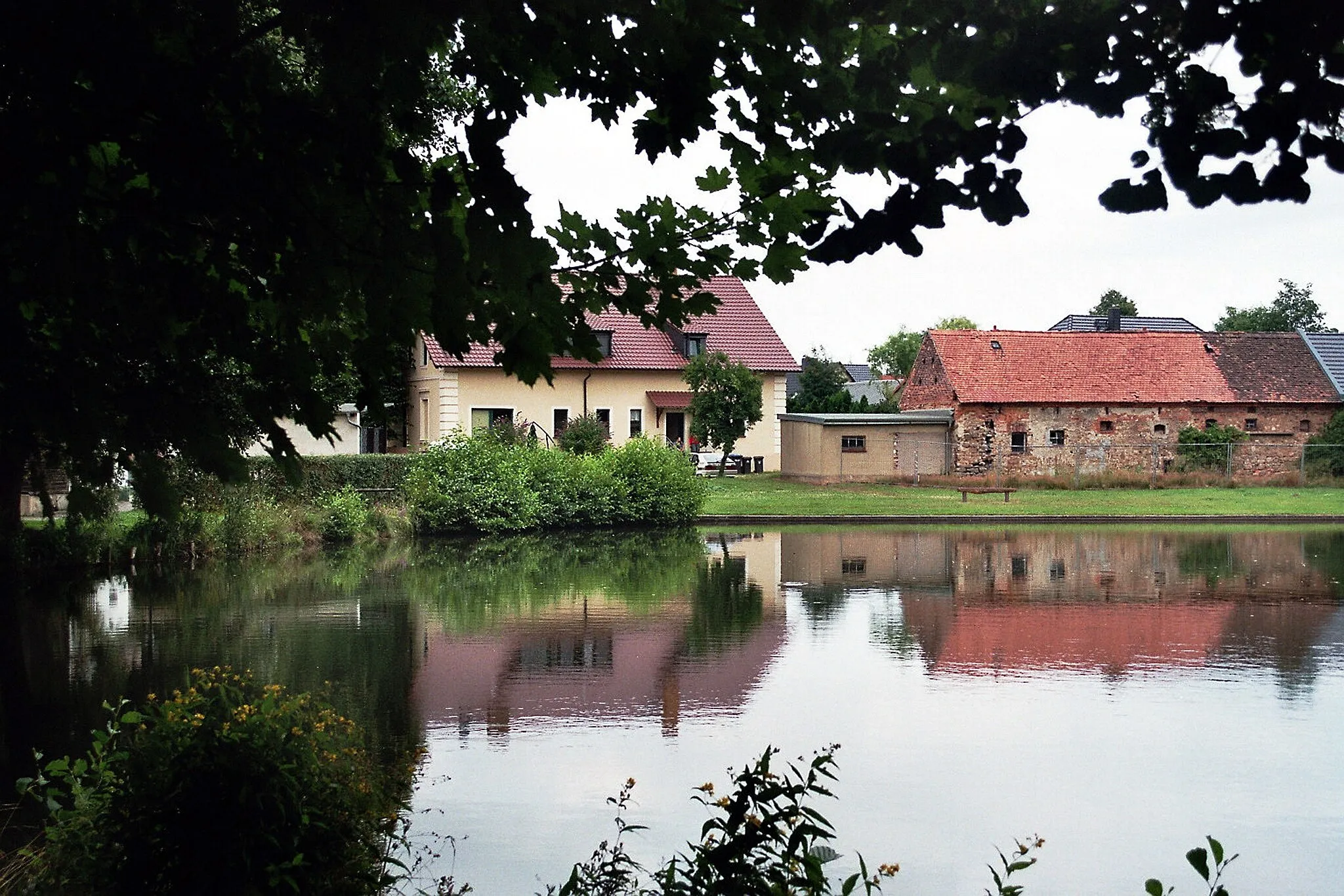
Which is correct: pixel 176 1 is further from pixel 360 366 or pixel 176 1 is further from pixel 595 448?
pixel 595 448

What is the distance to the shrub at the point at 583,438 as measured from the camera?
124ft

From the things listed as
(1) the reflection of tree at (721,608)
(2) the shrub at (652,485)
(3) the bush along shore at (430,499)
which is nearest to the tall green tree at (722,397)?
(3) the bush along shore at (430,499)

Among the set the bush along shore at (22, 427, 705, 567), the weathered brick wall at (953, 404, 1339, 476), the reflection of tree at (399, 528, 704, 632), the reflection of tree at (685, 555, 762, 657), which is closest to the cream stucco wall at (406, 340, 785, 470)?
the weathered brick wall at (953, 404, 1339, 476)

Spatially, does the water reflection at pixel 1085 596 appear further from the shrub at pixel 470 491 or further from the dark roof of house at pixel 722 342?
the dark roof of house at pixel 722 342

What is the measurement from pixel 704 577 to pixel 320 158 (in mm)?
17315

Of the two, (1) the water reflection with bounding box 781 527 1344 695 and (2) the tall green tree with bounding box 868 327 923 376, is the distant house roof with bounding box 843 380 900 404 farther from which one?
(1) the water reflection with bounding box 781 527 1344 695

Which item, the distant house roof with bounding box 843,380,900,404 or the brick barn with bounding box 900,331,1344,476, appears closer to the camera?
the brick barn with bounding box 900,331,1344,476

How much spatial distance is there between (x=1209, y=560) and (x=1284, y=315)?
80098mm

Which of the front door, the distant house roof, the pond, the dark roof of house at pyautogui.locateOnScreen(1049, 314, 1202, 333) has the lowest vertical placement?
the pond

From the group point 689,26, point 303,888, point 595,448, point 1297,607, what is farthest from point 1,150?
point 595,448

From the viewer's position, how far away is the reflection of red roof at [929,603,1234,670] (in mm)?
13773

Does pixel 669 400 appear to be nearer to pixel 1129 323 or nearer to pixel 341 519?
pixel 341 519

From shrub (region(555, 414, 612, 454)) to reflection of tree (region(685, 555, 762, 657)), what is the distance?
14282mm

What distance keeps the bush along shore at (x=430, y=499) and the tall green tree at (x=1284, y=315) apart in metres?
72.6
